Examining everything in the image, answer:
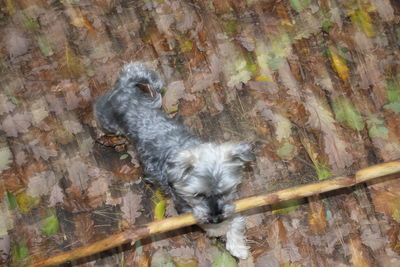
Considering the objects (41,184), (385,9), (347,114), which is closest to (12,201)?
(41,184)

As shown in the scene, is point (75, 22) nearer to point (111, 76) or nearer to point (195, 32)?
point (111, 76)

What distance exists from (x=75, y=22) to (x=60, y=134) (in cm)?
172

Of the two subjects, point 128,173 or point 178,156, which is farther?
point 128,173

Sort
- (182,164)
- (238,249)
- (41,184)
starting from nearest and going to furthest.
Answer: (182,164)
(238,249)
(41,184)

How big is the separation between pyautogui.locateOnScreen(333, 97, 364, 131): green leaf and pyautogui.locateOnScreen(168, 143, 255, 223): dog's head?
1.89 m

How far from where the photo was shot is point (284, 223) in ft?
16.8

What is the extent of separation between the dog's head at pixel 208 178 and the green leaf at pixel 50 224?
5.78 feet

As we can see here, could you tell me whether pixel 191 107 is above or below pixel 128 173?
above

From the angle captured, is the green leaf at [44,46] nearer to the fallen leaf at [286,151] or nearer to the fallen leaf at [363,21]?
the fallen leaf at [286,151]

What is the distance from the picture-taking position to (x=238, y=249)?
486cm

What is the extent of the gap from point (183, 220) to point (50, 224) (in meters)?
1.85

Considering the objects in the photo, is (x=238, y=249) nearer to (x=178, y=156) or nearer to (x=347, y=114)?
(x=178, y=156)

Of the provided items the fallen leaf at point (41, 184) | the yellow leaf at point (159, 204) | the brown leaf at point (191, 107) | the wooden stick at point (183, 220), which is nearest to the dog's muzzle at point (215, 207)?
the wooden stick at point (183, 220)

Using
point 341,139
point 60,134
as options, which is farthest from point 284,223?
point 60,134
